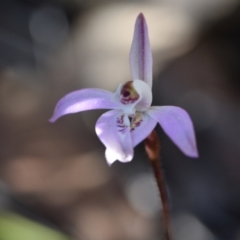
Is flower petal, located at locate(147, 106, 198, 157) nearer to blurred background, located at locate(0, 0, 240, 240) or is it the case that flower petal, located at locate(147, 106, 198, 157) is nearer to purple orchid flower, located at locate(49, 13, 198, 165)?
purple orchid flower, located at locate(49, 13, 198, 165)

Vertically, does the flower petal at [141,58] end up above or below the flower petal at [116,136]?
above

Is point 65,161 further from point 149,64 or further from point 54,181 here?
point 149,64

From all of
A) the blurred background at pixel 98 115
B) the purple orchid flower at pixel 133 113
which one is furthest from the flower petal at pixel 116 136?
the blurred background at pixel 98 115

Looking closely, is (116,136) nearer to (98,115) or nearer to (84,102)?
(84,102)

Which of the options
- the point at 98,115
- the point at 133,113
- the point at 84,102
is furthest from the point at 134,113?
the point at 98,115

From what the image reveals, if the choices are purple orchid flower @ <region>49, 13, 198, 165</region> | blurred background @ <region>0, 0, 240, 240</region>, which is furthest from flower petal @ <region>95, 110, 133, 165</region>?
blurred background @ <region>0, 0, 240, 240</region>

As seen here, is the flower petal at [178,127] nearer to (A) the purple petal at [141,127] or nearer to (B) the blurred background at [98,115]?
(A) the purple petal at [141,127]
